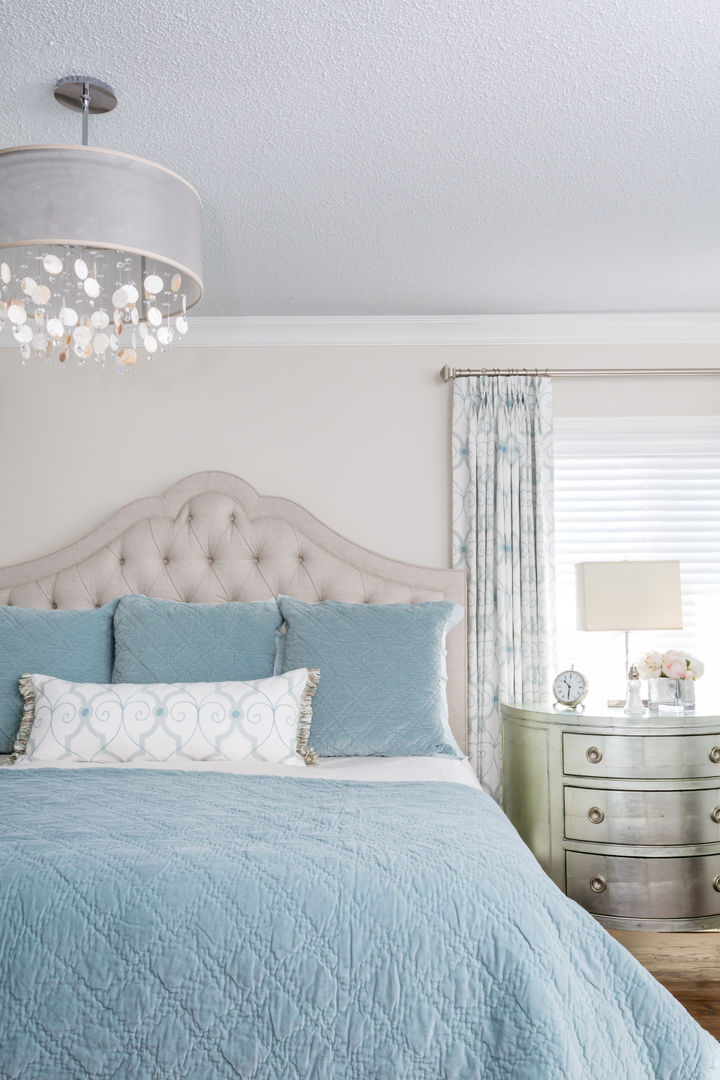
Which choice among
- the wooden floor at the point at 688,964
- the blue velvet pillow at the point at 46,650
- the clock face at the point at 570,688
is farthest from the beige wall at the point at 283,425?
the wooden floor at the point at 688,964

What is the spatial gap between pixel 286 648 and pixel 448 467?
1.14 metres

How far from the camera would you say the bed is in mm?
1372

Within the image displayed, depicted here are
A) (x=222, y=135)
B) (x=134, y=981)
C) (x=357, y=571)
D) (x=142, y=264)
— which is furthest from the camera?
(x=357, y=571)

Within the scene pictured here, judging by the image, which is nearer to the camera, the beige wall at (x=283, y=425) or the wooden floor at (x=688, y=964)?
the wooden floor at (x=688, y=964)

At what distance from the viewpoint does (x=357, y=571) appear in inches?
139

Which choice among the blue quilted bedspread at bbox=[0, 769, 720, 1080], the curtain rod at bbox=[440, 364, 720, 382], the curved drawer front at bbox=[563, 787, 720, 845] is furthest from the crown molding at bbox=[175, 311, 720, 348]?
the blue quilted bedspread at bbox=[0, 769, 720, 1080]

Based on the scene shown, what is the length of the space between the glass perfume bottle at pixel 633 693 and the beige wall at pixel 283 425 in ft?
2.96

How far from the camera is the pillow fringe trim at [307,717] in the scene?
2725 millimetres

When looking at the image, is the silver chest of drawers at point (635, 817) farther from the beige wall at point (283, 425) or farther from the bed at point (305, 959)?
the bed at point (305, 959)

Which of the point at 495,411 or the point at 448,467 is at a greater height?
the point at 495,411

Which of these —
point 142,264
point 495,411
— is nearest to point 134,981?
point 142,264

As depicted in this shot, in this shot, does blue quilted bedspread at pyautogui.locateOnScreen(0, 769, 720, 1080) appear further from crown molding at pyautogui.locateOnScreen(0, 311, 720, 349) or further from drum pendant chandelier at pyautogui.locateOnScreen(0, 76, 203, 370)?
crown molding at pyautogui.locateOnScreen(0, 311, 720, 349)

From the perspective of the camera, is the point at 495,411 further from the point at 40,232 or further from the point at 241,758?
the point at 40,232

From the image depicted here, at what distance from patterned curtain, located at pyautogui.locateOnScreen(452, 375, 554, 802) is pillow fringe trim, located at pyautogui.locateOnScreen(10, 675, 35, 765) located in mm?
1694
